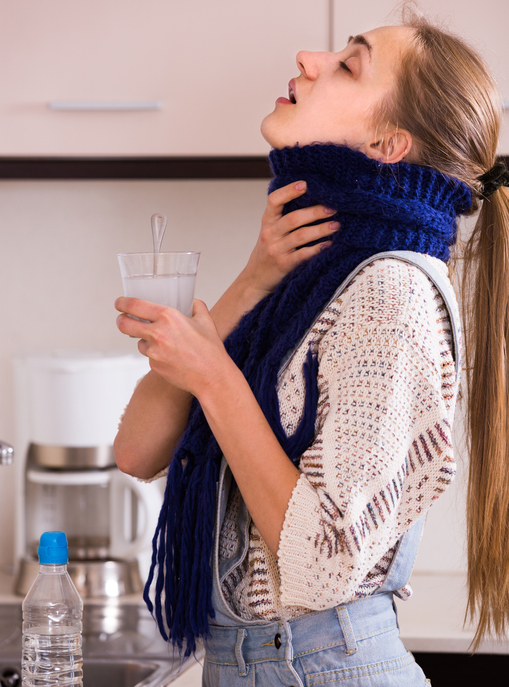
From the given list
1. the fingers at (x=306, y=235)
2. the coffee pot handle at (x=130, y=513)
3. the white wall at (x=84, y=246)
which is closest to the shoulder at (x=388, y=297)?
the fingers at (x=306, y=235)

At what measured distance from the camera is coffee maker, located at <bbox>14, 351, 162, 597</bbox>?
1448mm

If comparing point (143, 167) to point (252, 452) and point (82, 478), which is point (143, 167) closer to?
point (82, 478)

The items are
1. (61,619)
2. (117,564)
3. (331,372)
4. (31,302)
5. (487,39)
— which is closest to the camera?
(331,372)

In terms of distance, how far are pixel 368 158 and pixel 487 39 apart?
734mm

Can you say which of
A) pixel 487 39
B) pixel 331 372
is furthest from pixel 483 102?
pixel 487 39

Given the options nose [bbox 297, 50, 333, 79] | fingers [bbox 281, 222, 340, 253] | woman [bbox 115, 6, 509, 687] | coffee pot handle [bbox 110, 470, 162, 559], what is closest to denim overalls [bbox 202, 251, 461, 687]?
woman [bbox 115, 6, 509, 687]

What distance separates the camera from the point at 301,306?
0.79 meters

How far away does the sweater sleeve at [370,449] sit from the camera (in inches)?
23.9

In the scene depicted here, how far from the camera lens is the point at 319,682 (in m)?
0.69

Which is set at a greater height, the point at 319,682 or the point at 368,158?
the point at 368,158

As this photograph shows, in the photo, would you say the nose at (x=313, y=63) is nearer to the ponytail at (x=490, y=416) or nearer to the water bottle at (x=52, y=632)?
the ponytail at (x=490, y=416)

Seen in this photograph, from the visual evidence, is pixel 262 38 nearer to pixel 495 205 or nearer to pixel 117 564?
pixel 495 205

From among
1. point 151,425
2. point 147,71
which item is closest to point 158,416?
point 151,425

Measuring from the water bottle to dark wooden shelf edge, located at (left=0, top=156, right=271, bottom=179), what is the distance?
0.85m
